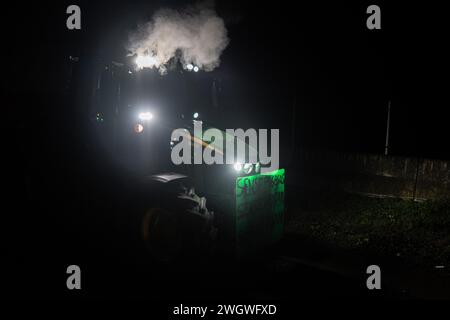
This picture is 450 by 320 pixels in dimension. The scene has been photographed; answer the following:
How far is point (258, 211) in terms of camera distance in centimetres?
620

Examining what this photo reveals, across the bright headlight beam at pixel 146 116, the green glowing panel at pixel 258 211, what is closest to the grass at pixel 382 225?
the green glowing panel at pixel 258 211

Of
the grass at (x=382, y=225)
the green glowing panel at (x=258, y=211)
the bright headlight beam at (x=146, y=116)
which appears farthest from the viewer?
the grass at (x=382, y=225)

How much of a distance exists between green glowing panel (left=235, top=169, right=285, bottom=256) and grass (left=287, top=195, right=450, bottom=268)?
170 centimetres

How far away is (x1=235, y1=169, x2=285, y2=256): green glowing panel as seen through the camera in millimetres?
5852

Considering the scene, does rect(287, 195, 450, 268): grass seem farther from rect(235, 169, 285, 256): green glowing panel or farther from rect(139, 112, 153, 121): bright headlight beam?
rect(139, 112, 153, 121): bright headlight beam

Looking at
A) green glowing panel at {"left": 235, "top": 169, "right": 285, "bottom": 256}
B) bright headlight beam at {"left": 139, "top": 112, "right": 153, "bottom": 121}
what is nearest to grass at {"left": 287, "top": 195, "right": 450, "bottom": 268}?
green glowing panel at {"left": 235, "top": 169, "right": 285, "bottom": 256}

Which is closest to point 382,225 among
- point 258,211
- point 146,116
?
point 258,211

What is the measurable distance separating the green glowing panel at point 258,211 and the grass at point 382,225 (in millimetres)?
1701

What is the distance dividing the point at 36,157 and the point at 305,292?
4.89 m

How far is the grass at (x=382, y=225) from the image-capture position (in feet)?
22.9

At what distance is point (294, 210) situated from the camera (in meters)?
9.66

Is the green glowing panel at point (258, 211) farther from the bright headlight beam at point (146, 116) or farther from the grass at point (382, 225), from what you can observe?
the grass at point (382, 225)

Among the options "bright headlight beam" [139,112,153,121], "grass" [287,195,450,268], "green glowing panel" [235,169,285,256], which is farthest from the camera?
"grass" [287,195,450,268]
